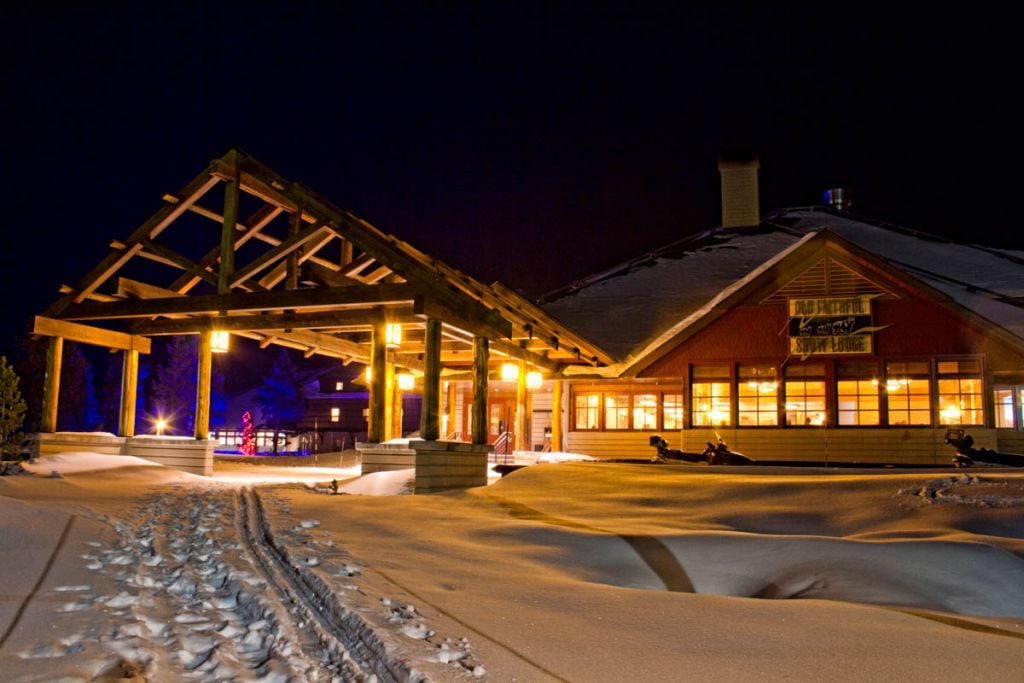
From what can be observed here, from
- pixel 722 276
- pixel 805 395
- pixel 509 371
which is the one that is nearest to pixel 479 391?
pixel 509 371

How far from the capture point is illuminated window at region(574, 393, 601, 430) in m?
24.3

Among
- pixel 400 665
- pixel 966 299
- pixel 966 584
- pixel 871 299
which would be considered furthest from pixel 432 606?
pixel 966 299

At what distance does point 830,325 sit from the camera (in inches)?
789

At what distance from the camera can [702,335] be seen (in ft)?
70.1

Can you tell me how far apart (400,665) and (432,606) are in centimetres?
127

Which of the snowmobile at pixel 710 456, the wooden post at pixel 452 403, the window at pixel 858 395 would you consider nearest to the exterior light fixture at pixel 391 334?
the snowmobile at pixel 710 456

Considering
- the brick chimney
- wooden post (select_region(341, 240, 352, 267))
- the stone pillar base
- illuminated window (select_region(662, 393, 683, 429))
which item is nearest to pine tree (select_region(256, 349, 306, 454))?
the brick chimney

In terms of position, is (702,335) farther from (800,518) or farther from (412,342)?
(800,518)

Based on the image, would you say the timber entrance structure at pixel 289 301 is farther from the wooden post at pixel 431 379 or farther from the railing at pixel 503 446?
the railing at pixel 503 446

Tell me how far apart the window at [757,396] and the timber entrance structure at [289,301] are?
6.12 meters

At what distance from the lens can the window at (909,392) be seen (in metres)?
19.5

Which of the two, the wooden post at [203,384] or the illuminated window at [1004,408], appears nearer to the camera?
the wooden post at [203,384]

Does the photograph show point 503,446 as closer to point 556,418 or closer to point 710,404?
point 556,418

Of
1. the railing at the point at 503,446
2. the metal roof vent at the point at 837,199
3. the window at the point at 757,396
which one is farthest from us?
the metal roof vent at the point at 837,199
